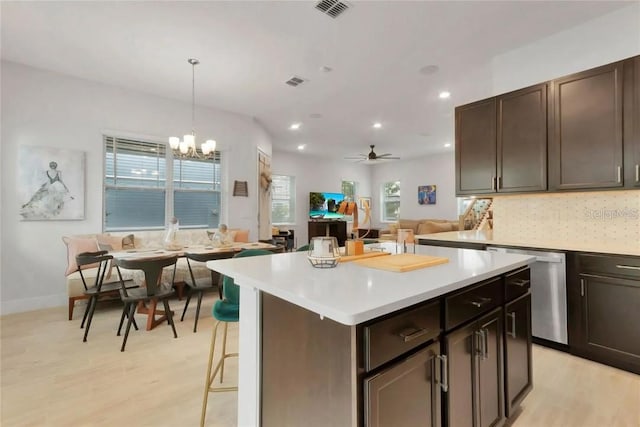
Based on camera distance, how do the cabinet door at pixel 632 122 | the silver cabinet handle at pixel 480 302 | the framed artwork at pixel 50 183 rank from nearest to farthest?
1. the silver cabinet handle at pixel 480 302
2. the cabinet door at pixel 632 122
3. the framed artwork at pixel 50 183

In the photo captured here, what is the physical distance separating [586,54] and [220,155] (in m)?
4.96

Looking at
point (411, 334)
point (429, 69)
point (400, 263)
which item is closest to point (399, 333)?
point (411, 334)

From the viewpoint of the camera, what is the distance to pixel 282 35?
9.65 feet

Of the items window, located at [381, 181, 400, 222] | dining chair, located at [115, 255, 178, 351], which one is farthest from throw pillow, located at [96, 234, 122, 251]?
window, located at [381, 181, 400, 222]

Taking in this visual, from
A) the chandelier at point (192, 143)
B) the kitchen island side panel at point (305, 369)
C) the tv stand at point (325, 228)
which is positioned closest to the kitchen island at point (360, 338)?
the kitchen island side panel at point (305, 369)

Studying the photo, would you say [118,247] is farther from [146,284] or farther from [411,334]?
[411,334]

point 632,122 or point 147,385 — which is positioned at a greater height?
point 632,122

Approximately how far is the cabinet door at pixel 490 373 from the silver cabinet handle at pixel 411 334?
18.5 inches

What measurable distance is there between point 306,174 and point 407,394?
8186mm

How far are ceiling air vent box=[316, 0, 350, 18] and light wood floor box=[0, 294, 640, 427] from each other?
118 inches

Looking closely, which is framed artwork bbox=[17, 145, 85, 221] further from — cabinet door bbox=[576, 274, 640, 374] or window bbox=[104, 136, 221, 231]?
cabinet door bbox=[576, 274, 640, 374]

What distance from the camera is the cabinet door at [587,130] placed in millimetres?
2328

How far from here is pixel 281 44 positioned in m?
3.10

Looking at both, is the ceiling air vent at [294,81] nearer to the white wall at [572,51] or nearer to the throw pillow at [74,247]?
the white wall at [572,51]
